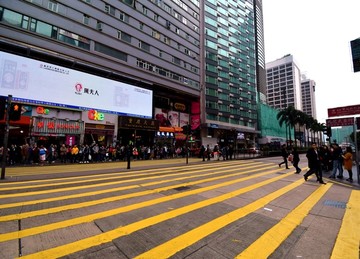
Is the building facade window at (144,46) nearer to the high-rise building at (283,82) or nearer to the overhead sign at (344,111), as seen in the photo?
the overhead sign at (344,111)

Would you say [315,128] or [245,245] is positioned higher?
[315,128]

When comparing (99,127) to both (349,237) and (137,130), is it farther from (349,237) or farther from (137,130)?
(349,237)

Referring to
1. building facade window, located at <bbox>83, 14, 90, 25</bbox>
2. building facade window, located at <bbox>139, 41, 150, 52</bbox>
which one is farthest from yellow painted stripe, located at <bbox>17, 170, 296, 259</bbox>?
building facade window, located at <bbox>139, 41, 150, 52</bbox>

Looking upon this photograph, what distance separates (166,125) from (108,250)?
33897mm

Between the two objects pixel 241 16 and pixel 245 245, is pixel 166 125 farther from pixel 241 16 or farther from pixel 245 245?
pixel 241 16

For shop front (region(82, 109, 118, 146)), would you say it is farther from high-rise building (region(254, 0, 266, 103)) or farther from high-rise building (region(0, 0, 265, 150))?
high-rise building (region(254, 0, 266, 103))

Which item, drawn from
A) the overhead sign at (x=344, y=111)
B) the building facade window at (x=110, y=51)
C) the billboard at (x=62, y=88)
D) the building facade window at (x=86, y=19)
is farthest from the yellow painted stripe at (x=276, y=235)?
the building facade window at (x=86, y=19)

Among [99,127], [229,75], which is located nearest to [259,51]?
[229,75]

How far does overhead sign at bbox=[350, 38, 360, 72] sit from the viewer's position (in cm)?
955

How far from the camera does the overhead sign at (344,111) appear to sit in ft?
33.6

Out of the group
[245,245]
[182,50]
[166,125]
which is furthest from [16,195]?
[182,50]

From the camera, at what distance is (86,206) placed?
5535mm

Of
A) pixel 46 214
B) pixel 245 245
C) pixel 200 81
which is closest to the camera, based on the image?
pixel 245 245

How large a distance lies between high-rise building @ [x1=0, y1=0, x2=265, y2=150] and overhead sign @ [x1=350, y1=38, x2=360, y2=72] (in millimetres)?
12744
